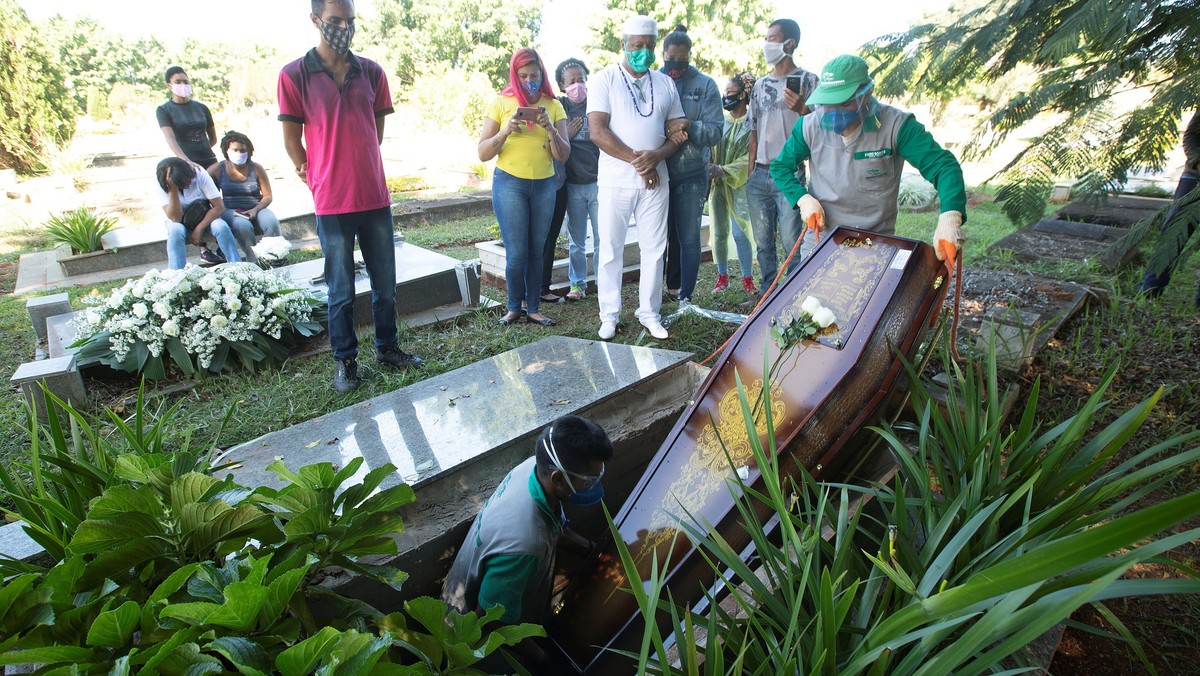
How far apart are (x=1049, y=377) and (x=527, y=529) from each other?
2.80 m

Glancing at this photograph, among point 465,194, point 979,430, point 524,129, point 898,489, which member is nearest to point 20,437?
point 524,129

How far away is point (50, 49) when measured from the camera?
36.5 feet

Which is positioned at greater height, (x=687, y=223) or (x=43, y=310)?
(x=687, y=223)

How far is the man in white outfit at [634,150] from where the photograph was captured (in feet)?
11.5

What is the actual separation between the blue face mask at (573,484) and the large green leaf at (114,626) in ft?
3.49

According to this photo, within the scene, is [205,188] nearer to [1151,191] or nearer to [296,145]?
[296,145]

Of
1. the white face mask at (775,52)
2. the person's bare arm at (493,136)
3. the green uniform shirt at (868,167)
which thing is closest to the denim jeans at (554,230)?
the person's bare arm at (493,136)

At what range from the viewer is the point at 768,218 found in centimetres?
420

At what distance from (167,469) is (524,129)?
2933 millimetres

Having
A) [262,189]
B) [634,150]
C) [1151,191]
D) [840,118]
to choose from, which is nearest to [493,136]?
[634,150]

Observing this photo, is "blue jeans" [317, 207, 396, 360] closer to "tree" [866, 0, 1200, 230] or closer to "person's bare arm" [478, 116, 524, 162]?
"person's bare arm" [478, 116, 524, 162]

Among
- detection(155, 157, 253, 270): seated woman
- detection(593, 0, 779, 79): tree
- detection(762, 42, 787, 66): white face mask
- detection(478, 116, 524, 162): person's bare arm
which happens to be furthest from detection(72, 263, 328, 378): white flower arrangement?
detection(593, 0, 779, 79): tree

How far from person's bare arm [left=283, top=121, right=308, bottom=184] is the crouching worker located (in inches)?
81.1

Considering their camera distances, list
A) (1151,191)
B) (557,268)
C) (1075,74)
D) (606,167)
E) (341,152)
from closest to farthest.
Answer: (1075,74)
(341,152)
(606,167)
(557,268)
(1151,191)
